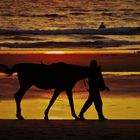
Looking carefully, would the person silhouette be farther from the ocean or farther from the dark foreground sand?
the ocean

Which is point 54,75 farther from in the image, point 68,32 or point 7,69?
point 68,32

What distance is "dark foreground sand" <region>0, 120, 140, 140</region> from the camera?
29.6 ft

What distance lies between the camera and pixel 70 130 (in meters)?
9.72

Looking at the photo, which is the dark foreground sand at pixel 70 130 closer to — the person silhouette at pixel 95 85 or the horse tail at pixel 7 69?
the person silhouette at pixel 95 85

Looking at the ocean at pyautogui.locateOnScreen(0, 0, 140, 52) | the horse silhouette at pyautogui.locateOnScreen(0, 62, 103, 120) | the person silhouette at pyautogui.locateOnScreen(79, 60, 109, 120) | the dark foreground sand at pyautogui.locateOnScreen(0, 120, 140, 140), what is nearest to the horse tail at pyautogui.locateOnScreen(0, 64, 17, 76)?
the horse silhouette at pyautogui.locateOnScreen(0, 62, 103, 120)

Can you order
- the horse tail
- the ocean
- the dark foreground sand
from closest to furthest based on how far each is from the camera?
the dark foreground sand → the horse tail → the ocean

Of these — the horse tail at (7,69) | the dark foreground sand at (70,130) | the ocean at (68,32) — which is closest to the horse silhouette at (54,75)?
the horse tail at (7,69)

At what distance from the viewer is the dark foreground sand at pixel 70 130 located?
901cm

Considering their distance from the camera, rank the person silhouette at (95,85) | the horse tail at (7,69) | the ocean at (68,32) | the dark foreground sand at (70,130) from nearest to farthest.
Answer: the dark foreground sand at (70,130) → the person silhouette at (95,85) → the horse tail at (7,69) → the ocean at (68,32)

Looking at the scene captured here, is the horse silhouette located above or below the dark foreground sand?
above

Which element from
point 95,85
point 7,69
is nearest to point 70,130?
point 95,85

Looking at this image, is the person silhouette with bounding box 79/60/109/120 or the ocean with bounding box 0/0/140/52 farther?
the ocean with bounding box 0/0/140/52

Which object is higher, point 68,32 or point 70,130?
point 70,130

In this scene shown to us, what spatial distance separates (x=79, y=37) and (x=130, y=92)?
24471 millimetres
